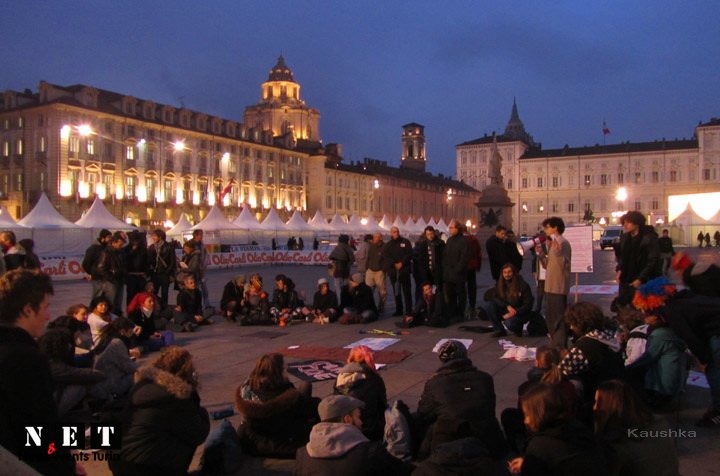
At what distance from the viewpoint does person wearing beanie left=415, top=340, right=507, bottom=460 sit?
16.2 ft

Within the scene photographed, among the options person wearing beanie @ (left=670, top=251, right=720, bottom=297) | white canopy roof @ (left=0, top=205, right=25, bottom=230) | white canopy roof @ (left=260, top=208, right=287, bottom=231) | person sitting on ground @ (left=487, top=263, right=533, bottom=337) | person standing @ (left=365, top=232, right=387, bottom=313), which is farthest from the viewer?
white canopy roof @ (left=260, top=208, right=287, bottom=231)

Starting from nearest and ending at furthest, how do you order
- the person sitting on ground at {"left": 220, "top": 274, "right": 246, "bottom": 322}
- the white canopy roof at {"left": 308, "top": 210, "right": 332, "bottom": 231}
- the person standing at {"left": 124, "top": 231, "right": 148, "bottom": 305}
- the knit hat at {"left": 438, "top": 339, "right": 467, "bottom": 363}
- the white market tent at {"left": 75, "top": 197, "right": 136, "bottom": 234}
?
the knit hat at {"left": 438, "top": 339, "right": 467, "bottom": 363} → the person standing at {"left": 124, "top": 231, "right": 148, "bottom": 305} → the person sitting on ground at {"left": 220, "top": 274, "right": 246, "bottom": 322} → the white market tent at {"left": 75, "top": 197, "right": 136, "bottom": 234} → the white canopy roof at {"left": 308, "top": 210, "right": 332, "bottom": 231}

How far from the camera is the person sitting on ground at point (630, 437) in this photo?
3.95 m

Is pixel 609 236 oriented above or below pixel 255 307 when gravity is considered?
above

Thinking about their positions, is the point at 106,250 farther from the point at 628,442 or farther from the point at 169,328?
the point at 628,442

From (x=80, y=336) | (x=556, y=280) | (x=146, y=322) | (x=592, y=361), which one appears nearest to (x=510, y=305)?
(x=556, y=280)

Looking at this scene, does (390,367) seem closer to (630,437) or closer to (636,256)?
(636,256)

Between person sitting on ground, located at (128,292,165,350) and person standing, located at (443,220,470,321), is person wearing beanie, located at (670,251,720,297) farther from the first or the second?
person sitting on ground, located at (128,292,165,350)

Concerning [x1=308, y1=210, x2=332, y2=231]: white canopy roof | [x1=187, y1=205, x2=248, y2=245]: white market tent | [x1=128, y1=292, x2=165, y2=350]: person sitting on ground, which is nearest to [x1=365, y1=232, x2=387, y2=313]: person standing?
[x1=128, y1=292, x2=165, y2=350]: person sitting on ground

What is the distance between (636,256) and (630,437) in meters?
5.92

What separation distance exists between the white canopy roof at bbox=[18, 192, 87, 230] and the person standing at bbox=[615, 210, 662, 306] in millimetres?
32160

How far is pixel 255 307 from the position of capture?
13242 millimetres

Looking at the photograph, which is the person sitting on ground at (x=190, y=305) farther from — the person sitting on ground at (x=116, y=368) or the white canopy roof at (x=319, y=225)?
the white canopy roof at (x=319, y=225)

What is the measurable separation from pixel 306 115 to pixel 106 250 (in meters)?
91.0
